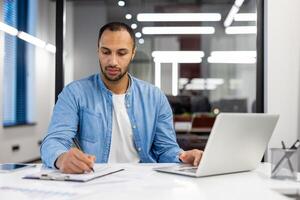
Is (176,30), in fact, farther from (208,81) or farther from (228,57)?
(208,81)

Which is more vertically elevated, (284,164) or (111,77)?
(111,77)

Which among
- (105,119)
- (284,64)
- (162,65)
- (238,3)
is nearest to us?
(105,119)

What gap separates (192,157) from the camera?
5.23ft

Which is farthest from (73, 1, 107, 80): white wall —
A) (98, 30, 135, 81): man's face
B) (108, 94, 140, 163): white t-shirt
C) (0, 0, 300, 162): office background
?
(108, 94, 140, 163): white t-shirt

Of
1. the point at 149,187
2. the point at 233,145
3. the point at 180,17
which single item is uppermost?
the point at 180,17

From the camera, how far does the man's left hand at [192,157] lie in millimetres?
1546

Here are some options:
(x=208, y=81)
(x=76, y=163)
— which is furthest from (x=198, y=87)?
(x=76, y=163)

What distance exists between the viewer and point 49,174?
4.35ft

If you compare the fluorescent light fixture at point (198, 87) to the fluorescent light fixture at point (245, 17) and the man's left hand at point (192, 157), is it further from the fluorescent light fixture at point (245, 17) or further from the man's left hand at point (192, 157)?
the man's left hand at point (192, 157)

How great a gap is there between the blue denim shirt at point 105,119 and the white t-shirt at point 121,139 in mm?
27

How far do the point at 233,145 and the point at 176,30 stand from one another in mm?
3300

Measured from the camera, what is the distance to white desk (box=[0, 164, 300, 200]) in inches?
42.7

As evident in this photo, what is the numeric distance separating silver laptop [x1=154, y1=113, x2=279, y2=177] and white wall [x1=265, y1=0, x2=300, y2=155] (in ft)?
4.74

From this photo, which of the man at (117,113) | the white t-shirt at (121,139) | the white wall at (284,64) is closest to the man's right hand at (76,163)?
the man at (117,113)
